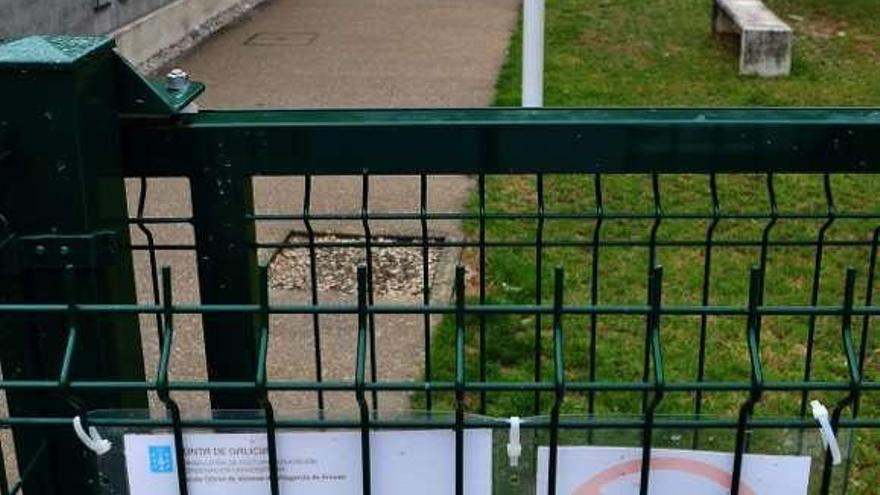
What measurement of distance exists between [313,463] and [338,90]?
9175mm

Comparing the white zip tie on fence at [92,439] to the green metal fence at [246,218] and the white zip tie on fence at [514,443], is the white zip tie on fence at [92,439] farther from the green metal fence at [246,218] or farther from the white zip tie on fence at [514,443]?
the white zip tie on fence at [514,443]

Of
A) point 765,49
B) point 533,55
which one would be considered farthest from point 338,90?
point 765,49

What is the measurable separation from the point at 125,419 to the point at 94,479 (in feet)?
1.45

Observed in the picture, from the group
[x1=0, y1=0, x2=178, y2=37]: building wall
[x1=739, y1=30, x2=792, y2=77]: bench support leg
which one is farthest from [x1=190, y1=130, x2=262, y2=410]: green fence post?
[x1=739, y1=30, x2=792, y2=77]: bench support leg

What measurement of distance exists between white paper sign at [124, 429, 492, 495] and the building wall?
301 inches

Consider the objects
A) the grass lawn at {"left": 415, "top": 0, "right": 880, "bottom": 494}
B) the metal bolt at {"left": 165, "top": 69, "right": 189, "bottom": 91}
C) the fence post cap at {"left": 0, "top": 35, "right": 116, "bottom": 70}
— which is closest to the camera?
the fence post cap at {"left": 0, "top": 35, "right": 116, "bottom": 70}

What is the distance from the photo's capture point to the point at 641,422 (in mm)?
1644

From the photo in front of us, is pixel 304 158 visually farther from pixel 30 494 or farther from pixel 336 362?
pixel 336 362

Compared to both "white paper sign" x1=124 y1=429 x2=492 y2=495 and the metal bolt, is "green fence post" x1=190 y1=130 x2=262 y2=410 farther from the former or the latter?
"white paper sign" x1=124 y1=429 x2=492 y2=495

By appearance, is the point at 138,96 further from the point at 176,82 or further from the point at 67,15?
the point at 67,15

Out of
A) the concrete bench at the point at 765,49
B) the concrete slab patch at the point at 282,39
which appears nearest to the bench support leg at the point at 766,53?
the concrete bench at the point at 765,49

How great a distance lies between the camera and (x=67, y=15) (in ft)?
32.7

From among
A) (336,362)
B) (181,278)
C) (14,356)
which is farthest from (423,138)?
(181,278)

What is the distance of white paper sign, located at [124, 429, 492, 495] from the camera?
1.67 metres
